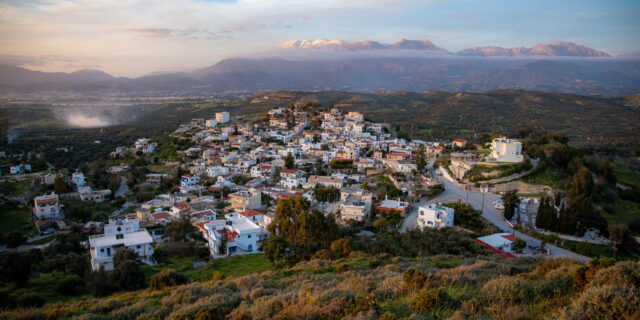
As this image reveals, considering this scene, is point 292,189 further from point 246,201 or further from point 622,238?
point 622,238

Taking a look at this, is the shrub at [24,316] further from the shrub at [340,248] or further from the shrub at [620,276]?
the shrub at [340,248]

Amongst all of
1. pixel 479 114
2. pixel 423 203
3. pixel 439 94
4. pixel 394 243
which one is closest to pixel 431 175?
pixel 423 203

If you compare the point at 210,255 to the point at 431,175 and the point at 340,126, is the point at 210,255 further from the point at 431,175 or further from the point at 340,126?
the point at 340,126

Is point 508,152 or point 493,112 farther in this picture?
point 493,112

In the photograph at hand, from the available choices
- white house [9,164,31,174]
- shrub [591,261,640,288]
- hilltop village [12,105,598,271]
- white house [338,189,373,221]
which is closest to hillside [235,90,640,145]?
hilltop village [12,105,598,271]

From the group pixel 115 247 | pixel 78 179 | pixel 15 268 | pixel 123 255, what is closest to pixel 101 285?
pixel 15 268

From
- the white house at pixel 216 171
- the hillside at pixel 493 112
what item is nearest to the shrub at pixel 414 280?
the white house at pixel 216 171

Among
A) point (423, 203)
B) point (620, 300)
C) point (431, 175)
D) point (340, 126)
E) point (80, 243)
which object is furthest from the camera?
point (340, 126)
